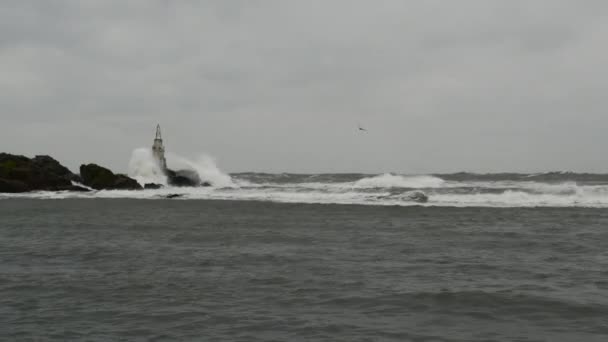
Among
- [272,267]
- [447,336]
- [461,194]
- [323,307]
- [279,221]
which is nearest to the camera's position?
[447,336]

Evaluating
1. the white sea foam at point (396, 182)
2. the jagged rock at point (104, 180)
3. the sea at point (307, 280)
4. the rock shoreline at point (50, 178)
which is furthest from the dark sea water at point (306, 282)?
the white sea foam at point (396, 182)

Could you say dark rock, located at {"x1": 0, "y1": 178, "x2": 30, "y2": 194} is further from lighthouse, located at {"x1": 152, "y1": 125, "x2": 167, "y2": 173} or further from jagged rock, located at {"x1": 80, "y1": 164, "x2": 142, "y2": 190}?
lighthouse, located at {"x1": 152, "y1": 125, "x2": 167, "y2": 173}

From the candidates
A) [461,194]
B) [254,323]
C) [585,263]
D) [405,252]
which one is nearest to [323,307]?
[254,323]

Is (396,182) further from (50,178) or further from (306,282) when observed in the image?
(306,282)

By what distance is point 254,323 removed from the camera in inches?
290

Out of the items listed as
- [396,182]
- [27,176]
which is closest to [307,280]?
[27,176]

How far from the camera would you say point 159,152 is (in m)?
58.9

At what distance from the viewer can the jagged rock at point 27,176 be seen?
46.4 m

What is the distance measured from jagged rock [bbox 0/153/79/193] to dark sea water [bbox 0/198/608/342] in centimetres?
3132

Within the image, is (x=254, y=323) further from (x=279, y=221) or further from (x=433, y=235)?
(x=279, y=221)

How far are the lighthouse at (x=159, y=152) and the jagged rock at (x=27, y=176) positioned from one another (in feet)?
31.6

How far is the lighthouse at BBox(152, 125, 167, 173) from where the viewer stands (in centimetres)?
5838

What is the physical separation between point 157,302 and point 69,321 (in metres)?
1.41

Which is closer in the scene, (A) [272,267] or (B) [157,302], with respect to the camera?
(B) [157,302]
